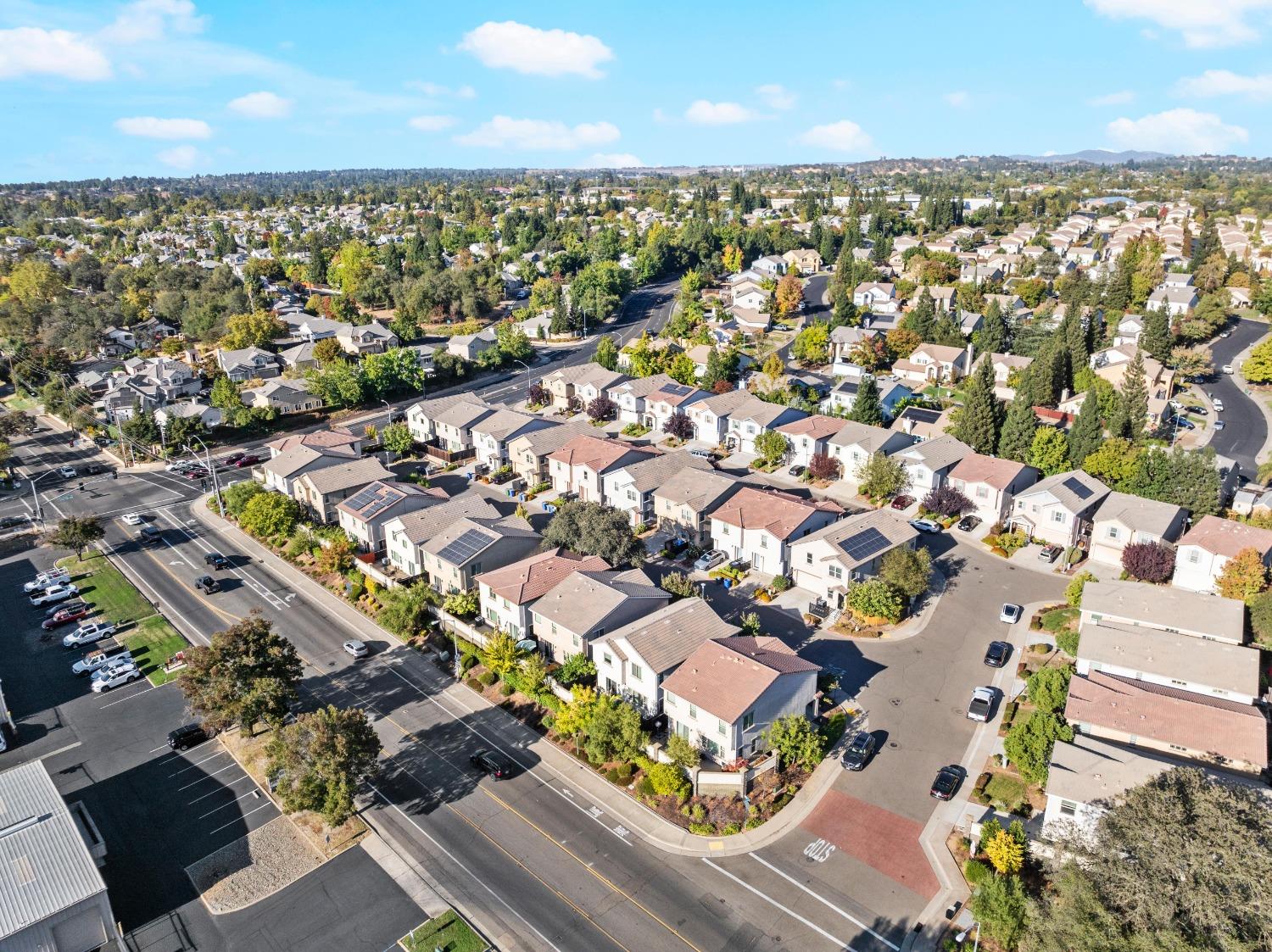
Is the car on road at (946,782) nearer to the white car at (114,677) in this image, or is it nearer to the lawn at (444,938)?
the lawn at (444,938)

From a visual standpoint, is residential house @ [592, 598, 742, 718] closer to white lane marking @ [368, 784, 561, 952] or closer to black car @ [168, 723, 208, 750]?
white lane marking @ [368, 784, 561, 952]

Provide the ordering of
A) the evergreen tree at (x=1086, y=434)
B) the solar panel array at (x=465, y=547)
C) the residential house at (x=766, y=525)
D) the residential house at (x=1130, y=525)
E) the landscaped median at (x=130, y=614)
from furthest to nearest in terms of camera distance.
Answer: the evergreen tree at (x=1086, y=434), the residential house at (x=766, y=525), the residential house at (x=1130, y=525), the solar panel array at (x=465, y=547), the landscaped median at (x=130, y=614)

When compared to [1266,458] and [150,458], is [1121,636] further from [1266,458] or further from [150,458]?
[150,458]

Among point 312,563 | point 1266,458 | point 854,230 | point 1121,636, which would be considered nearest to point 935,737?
point 1121,636

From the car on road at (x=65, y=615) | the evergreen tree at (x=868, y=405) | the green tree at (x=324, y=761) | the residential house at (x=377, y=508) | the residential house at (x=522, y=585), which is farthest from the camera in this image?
the evergreen tree at (x=868, y=405)

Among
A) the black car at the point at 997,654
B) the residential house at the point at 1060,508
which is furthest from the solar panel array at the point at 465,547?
the residential house at the point at 1060,508

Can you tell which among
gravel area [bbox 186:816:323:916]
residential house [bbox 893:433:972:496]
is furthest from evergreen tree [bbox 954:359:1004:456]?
gravel area [bbox 186:816:323:916]
